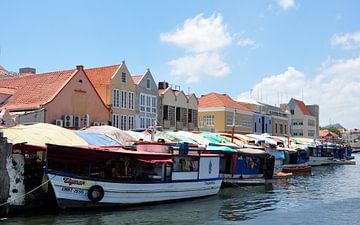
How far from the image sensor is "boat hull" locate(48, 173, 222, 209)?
21797 mm

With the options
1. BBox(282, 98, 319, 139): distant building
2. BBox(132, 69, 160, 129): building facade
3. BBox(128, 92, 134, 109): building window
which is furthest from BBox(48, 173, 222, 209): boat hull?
BBox(282, 98, 319, 139): distant building

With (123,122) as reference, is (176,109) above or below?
above

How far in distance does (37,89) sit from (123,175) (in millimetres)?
20653

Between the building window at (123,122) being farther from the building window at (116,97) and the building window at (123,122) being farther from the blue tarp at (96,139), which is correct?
the blue tarp at (96,139)

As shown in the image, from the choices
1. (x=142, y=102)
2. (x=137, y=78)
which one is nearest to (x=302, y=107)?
(x=137, y=78)

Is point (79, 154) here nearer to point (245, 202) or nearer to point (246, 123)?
point (245, 202)

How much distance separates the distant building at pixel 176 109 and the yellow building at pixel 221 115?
261 inches

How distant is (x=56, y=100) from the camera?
39.2m

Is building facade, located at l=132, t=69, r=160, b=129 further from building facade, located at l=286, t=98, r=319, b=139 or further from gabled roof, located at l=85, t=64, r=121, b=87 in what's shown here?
building facade, located at l=286, t=98, r=319, b=139

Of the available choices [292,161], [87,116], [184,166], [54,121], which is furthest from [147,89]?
[184,166]

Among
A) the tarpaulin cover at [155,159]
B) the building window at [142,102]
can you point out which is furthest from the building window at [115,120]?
the tarpaulin cover at [155,159]

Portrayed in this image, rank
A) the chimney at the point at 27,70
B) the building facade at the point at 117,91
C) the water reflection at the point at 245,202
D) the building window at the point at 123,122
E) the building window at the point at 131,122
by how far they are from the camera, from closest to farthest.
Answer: the water reflection at the point at 245,202, the building facade at the point at 117,91, the building window at the point at 123,122, the building window at the point at 131,122, the chimney at the point at 27,70

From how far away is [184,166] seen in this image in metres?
27.5

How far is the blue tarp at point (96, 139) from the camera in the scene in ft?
98.0
